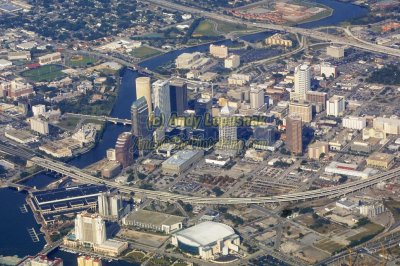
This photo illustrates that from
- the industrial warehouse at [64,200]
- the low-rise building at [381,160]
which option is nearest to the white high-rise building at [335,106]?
the low-rise building at [381,160]

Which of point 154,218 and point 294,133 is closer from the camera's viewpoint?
point 154,218

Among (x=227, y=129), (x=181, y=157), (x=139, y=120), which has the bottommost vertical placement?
(x=181, y=157)

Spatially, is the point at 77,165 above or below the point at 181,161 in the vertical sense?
below

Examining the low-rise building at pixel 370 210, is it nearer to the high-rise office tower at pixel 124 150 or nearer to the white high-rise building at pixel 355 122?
the white high-rise building at pixel 355 122


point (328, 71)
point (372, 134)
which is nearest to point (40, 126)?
point (372, 134)

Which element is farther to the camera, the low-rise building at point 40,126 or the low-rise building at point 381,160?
the low-rise building at point 40,126

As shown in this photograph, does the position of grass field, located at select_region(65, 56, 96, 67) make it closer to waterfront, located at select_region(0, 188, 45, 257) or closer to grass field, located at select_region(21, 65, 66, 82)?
grass field, located at select_region(21, 65, 66, 82)

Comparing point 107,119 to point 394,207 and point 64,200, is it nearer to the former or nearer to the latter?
point 64,200
